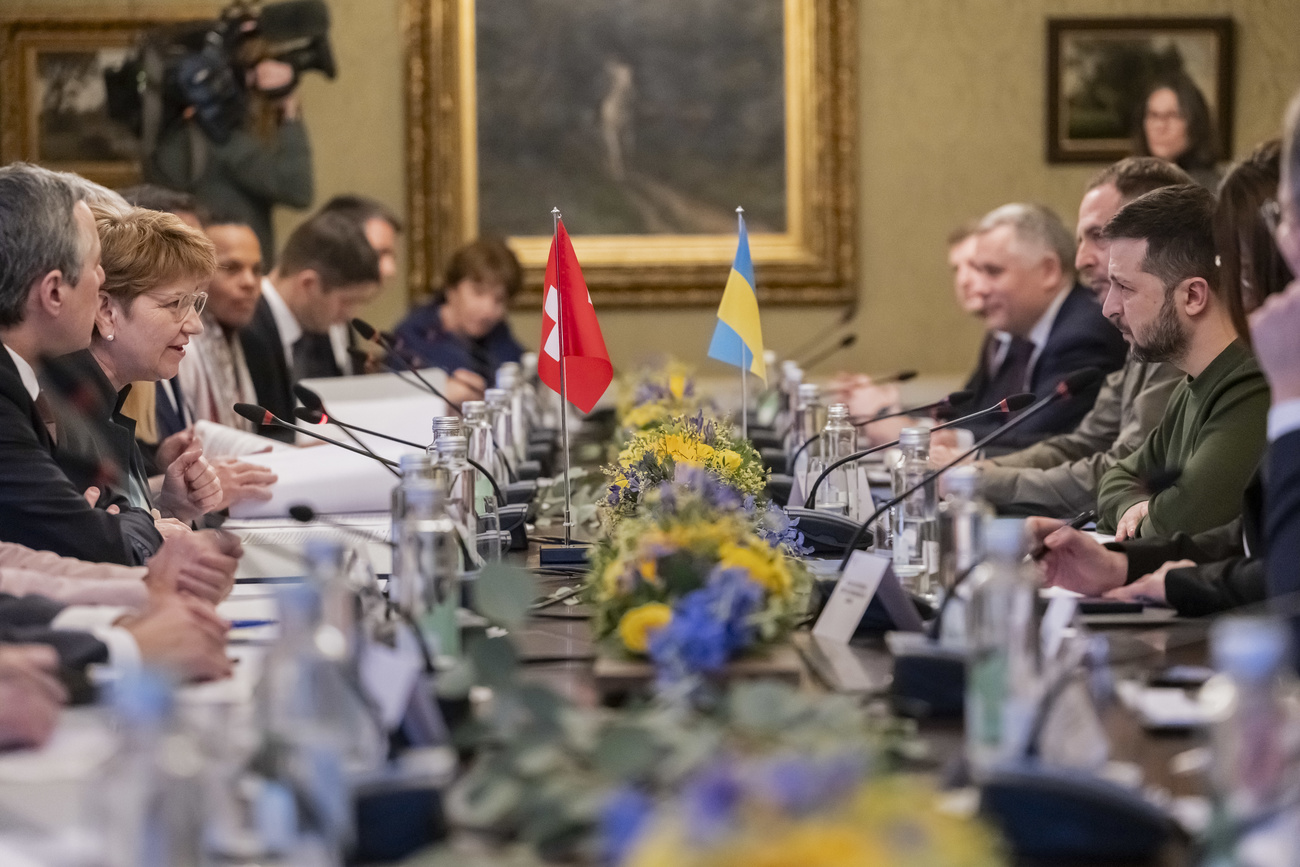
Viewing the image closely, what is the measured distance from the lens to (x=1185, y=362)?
288 centimetres

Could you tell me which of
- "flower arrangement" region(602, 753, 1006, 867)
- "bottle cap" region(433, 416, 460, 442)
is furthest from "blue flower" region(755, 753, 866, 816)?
"bottle cap" region(433, 416, 460, 442)

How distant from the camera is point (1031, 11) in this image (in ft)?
22.1

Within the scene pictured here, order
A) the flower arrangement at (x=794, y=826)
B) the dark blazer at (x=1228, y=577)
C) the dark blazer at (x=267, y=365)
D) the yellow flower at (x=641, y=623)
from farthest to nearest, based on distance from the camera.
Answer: the dark blazer at (x=267, y=365) → the dark blazer at (x=1228, y=577) → the yellow flower at (x=641, y=623) → the flower arrangement at (x=794, y=826)

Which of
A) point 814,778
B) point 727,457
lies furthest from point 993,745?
point 727,457

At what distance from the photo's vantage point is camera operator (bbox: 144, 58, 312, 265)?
5.66 metres

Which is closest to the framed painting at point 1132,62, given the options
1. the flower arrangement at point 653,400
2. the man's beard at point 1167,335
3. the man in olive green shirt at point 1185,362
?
the flower arrangement at point 653,400

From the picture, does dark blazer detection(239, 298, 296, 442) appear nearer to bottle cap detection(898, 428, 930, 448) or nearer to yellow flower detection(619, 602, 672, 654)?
bottle cap detection(898, 428, 930, 448)

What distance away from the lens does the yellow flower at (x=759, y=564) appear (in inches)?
63.3

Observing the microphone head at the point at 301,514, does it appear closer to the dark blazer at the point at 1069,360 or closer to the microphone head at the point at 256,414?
the microphone head at the point at 256,414

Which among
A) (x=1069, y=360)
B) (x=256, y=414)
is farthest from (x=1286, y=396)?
(x=1069, y=360)

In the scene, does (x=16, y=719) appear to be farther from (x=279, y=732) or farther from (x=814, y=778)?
(x=814, y=778)

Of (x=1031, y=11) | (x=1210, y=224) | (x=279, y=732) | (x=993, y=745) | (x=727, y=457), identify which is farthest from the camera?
(x=1031, y=11)

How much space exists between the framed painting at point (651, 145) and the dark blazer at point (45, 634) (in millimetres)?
4977

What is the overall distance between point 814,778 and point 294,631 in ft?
1.46
